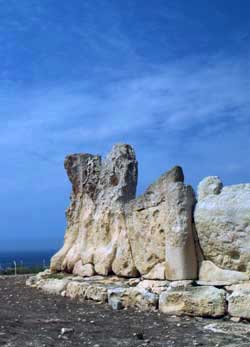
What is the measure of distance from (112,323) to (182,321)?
1.31 m

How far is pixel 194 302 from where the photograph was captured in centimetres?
1069

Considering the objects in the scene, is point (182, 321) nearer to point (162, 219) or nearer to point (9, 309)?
point (162, 219)

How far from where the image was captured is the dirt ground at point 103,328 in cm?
861

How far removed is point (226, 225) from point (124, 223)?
13.0 ft

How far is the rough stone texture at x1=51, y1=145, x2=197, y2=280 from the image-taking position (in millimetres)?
12422

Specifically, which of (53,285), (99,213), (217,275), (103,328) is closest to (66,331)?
(103,328)

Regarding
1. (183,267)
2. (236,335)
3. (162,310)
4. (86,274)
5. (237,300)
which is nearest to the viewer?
(236,335)

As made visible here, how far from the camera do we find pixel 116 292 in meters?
12.5

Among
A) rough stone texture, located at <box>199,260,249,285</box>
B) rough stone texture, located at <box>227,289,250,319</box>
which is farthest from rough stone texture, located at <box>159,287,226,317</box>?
rough stone texture, located at <box>199,260,249,285</box>

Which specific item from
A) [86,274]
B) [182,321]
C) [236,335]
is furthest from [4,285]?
[236,335]

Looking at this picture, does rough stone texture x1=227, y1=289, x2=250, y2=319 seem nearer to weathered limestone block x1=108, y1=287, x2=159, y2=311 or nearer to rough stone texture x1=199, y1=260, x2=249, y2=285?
rough stone texture x1=199, y1=260, x2=249, y2=285

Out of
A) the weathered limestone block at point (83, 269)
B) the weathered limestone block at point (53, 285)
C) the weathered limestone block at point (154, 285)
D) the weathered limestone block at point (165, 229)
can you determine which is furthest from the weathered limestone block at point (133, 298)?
the weathered limestone block at point (83, 269)

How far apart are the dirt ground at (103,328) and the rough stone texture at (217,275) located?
1252mm

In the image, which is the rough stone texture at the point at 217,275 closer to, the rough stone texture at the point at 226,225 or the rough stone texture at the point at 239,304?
the rough stone texture at the point at 226,225
